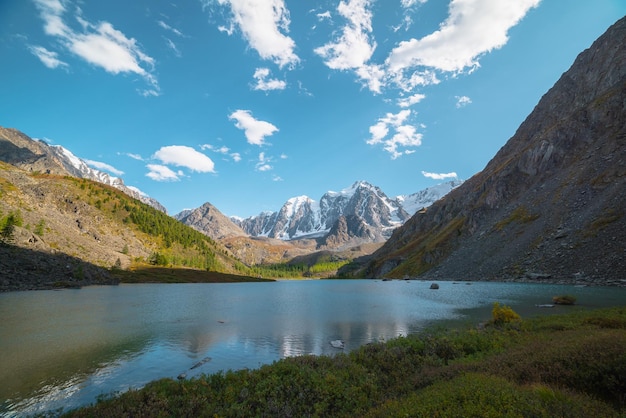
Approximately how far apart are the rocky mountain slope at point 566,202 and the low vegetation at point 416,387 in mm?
72404

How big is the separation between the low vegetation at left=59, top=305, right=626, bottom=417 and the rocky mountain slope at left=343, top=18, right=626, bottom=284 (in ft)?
238

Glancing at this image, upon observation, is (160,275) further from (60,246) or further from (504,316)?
(504,316)

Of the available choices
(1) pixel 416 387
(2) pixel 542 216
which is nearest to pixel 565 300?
(1) pixel 416 387

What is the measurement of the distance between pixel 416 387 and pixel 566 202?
12937 cm

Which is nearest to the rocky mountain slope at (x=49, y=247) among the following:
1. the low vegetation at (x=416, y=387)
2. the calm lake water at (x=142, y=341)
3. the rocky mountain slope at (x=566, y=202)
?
the calm lake water at (x=142, y=341)

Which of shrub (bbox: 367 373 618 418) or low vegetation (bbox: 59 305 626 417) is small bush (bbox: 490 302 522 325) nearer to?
low vegetation (bbox: 59 305 626 417)

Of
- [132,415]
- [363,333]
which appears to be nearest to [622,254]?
[363,333]

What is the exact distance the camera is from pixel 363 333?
115ft

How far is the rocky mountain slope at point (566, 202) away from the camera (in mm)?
80438

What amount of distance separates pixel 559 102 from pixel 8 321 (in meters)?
267

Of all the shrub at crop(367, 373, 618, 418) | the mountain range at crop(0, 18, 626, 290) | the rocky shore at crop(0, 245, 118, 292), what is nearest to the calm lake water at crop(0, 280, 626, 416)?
the shrub at crop(367, 373, 618, 418)

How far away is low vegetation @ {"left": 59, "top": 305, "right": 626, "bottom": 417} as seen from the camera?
9055 mm

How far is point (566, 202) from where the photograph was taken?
10875cm

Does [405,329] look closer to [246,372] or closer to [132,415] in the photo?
[246,372]
